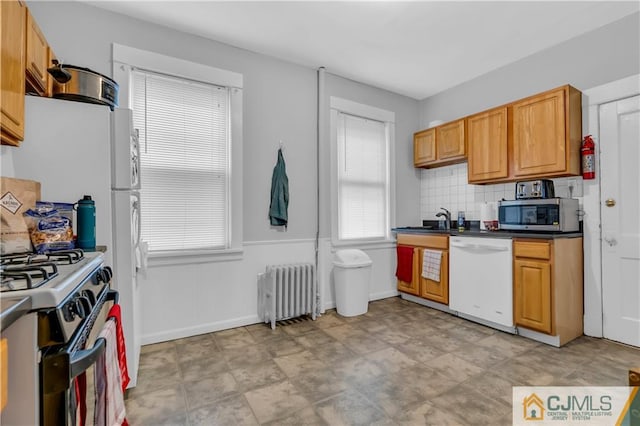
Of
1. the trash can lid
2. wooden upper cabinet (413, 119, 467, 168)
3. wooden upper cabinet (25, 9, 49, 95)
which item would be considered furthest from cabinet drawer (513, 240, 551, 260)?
wooden upper cabinet (25, 9, 49, 95)

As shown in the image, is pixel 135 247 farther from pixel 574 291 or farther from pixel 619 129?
pixel 619 129

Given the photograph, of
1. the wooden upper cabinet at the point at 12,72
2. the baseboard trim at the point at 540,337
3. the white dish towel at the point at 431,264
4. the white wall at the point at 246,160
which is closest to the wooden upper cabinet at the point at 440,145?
the white wall at the point at 246,160

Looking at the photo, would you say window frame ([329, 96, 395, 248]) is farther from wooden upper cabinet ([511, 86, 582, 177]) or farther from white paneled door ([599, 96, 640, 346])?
white paneled door ([599, 96, 640, 346])

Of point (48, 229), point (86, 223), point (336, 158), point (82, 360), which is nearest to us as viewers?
point (82, 360)

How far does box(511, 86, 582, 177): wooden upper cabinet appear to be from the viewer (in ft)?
9.09

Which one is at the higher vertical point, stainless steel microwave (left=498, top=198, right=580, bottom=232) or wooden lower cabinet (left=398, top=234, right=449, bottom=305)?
stainless steel microwave (left=498, top=198, right=580, bottom=232)

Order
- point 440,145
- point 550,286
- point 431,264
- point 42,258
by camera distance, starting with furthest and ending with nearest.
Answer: point 440,145
point 431,264
point 550,286
point 42,258

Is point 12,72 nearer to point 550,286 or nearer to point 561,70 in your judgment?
point 550,286

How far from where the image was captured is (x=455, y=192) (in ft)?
13.3

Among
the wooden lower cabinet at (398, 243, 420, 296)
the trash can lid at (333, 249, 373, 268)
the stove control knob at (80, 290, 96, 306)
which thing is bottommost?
the wooden lower cabinet at (398, 243, 420, 296)

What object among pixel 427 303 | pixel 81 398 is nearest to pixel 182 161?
pixel 81 398

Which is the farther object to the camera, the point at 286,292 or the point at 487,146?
the point at 487,146

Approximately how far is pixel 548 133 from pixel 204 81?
10.6 ft

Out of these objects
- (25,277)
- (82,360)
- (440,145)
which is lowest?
(82,360)
